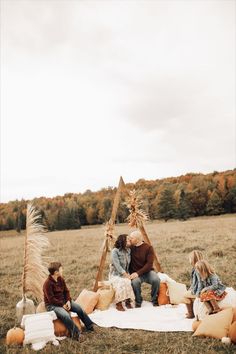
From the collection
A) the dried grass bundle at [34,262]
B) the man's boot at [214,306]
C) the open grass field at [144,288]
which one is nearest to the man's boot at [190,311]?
the man's boot at [214,306]

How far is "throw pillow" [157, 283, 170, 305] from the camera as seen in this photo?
859 cm

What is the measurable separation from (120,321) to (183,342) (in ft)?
5.66

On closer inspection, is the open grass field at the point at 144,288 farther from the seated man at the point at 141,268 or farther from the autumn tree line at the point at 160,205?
the autumn tree line at the point at 160,205

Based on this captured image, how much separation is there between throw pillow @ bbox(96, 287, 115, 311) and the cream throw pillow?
1220 millimetres

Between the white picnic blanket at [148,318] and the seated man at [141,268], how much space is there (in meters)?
0.31

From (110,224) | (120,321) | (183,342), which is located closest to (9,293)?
(110,224)

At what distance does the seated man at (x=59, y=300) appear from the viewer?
6527mm

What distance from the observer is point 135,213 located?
31.9 feet

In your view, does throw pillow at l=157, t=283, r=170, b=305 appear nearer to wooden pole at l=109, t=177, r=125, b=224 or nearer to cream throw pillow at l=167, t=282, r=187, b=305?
cream throw pillow at l=167, t=282, r=187, b=305

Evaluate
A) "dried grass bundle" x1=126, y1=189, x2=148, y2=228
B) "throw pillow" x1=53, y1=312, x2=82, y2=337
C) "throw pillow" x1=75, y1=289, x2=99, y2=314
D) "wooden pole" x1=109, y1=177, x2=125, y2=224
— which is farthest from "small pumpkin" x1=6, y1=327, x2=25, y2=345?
"dried grass bundle" x1=126, y1=189, x2=148, y2=228

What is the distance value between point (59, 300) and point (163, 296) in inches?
110

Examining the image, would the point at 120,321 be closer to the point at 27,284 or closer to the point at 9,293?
the point at 27,284

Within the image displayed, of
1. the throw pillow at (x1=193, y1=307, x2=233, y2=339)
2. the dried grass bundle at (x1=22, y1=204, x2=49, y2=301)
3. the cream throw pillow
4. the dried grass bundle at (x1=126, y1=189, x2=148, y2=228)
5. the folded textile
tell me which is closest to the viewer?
the throw pillow at (x1=193, y1=307, x2=233, y2=339)

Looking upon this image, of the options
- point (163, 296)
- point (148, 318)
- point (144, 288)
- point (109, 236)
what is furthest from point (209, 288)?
point (144, 288)
